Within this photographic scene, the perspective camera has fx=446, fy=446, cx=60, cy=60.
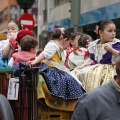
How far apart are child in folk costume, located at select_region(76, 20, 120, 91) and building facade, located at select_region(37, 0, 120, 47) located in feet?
49.9

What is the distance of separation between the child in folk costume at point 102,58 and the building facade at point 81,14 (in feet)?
49.9

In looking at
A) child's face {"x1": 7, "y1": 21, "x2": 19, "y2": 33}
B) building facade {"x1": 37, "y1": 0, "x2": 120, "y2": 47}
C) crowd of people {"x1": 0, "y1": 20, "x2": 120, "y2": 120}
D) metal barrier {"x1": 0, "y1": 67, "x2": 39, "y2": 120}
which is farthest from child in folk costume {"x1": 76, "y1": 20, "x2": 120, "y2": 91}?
building facade {"x1": 37, "y1": 0, "x2": 120, "y2": 47}

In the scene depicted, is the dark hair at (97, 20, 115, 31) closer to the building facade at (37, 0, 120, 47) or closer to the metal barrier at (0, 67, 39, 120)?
the metal barrier at (0, 67, 39, 120)

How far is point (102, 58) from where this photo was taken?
19.6 feet

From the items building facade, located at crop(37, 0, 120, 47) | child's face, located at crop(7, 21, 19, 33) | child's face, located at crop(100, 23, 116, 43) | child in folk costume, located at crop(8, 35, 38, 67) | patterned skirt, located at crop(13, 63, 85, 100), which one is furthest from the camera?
building facade, located at crop(37, 0, 120, 47)

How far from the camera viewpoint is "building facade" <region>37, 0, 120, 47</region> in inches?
886

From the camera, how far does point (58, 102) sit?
17.2 ft

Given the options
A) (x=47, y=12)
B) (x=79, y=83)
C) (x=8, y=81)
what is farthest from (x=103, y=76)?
(x=47, y=12)

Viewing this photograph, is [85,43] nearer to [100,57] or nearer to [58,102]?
[100,57]

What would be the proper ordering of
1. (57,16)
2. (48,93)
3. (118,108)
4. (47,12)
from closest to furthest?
1. (118,108)
2. (48,93)
3. (57,16)
4. (47,12)

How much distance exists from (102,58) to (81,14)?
21893 millimetres

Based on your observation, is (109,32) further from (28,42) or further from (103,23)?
(28,42)

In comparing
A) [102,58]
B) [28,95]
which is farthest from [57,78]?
[102,58]

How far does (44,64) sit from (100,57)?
0.99 meters
